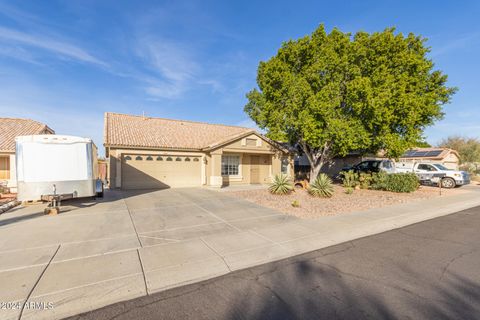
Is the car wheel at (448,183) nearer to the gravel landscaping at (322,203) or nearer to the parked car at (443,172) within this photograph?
the parked car at (443,172)

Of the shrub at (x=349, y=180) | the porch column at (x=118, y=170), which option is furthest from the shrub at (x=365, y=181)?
the porch column at (x=118, y=170)

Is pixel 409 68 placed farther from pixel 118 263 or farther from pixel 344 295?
pixel 118 263

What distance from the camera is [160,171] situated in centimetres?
1647

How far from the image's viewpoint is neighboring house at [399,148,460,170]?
87.7 ft

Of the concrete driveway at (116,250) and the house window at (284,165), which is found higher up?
the house window at (284,165)

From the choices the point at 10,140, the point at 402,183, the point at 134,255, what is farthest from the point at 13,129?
the point at 402,183

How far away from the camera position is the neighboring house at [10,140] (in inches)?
557

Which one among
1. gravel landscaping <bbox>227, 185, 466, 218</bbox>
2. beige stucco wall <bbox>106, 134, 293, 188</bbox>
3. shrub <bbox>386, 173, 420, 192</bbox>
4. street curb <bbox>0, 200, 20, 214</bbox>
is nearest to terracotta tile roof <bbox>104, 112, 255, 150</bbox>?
beige stucco wall <bbox>106, 134, 293, 188</bbox>

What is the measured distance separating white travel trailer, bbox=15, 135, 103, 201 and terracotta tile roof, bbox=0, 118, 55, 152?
8.61 meters

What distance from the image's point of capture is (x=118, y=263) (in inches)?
180

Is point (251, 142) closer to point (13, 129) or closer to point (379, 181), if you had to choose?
point (379, 181)

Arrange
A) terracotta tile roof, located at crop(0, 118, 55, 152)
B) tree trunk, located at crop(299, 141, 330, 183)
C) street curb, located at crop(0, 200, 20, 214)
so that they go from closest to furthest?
street curb, located at crop(0, 200, 20, 214), terracotta tile roof, located at crop(0, 118, 55, 152), tree trunk, located at crop(299, 141, 330, 183)

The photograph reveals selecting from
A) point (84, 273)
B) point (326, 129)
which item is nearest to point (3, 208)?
point (84, 273)

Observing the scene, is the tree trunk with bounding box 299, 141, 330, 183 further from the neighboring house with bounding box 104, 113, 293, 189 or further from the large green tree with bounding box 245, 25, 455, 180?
the neighboring house with bounding box 104, 113, 293, 189
